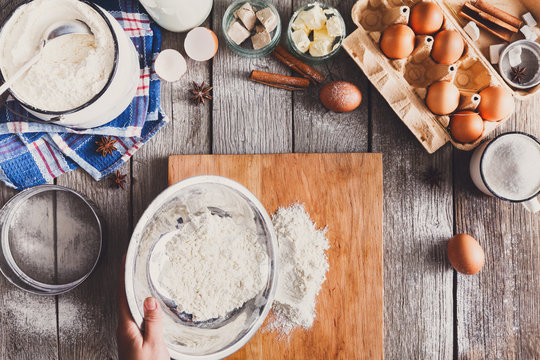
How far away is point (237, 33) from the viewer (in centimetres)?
114

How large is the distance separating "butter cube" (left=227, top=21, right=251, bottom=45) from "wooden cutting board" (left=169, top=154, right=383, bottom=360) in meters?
0.34

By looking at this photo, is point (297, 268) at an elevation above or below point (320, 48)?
below

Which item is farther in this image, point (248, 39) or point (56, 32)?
point (248, 39)

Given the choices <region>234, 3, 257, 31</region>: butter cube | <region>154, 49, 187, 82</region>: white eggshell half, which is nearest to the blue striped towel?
<region>154, 49, 187, 82</region>: white eggshell half

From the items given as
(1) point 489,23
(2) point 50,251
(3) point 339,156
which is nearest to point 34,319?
(2) point 50,251

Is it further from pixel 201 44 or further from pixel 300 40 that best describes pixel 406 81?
pixel 201 44

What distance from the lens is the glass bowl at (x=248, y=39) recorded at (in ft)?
3.75

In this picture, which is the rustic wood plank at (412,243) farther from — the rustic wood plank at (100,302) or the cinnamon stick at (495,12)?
the rustic wood plank at (100,302)

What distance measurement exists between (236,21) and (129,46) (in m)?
0.31

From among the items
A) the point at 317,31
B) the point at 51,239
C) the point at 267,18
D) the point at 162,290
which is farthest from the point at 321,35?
the point at 51,239

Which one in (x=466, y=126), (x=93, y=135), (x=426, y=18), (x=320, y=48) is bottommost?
(x=93, y=135)

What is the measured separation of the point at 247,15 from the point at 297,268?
72cm

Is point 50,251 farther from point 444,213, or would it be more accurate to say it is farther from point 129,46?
point 444,213

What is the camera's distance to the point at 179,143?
47.0 inches
